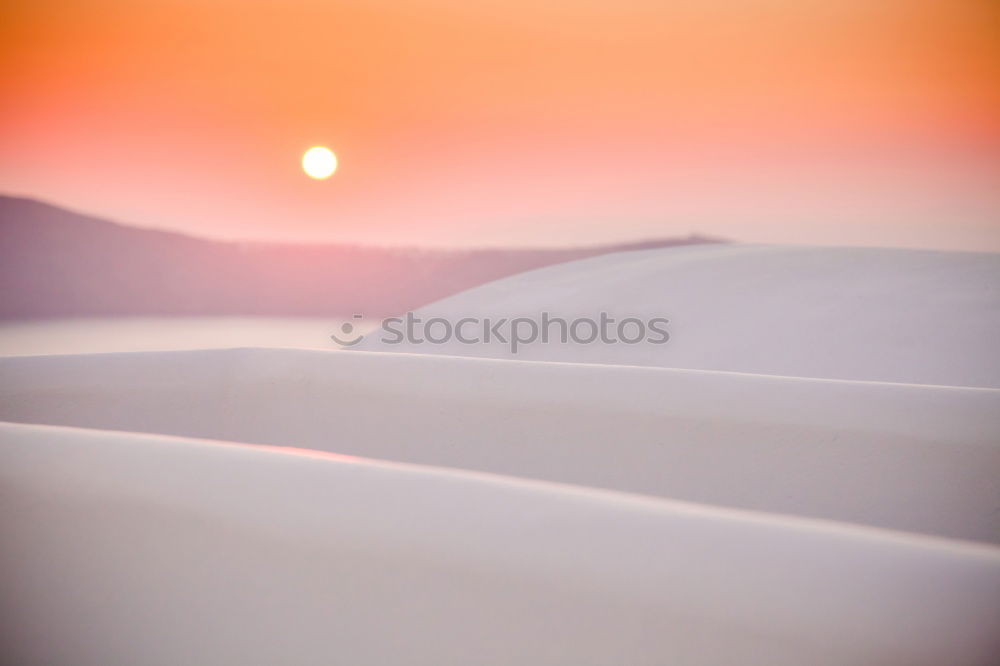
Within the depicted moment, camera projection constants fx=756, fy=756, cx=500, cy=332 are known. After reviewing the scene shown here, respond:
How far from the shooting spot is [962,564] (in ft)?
1.69

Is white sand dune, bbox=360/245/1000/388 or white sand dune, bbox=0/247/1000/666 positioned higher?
white sand dune, bbox=360/245/1000/388

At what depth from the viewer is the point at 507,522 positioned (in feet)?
1.99

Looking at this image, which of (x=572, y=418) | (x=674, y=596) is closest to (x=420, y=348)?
(x=572, y=418)

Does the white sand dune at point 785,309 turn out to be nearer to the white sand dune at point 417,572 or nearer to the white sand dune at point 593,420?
the white sand dune at point 593,420

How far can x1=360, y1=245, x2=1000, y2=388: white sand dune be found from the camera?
2.63 meters

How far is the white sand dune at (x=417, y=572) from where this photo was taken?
1.66ft

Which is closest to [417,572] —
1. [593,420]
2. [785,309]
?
[593,420]

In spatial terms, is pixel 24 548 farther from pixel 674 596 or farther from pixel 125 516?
pixel 674 596

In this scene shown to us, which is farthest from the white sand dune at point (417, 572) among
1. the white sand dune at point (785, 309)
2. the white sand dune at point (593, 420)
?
the white sand dune at point (785, 309)

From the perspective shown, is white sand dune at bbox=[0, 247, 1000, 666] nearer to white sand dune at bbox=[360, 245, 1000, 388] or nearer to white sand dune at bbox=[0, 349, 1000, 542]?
white sand dune at bbox=[0, 349, 1000, 542]

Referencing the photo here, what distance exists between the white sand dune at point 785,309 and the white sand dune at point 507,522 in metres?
1.42

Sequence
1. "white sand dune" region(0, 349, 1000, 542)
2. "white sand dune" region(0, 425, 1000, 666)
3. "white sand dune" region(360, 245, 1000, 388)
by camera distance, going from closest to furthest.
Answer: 1. "white sand dune" region(0, 425, 1000, 666)
2. "white sand dune" region(0, 349, 1000, 542)
3. "white sand dune" region(360, 245, 1000, 388)

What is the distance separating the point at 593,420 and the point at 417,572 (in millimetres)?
810

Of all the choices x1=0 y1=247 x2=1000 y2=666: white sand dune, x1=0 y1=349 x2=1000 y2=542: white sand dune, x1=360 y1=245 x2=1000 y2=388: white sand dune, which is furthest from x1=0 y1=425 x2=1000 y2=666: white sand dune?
x1=360 y1=245 x2=1000 y2=388: white sand dune
